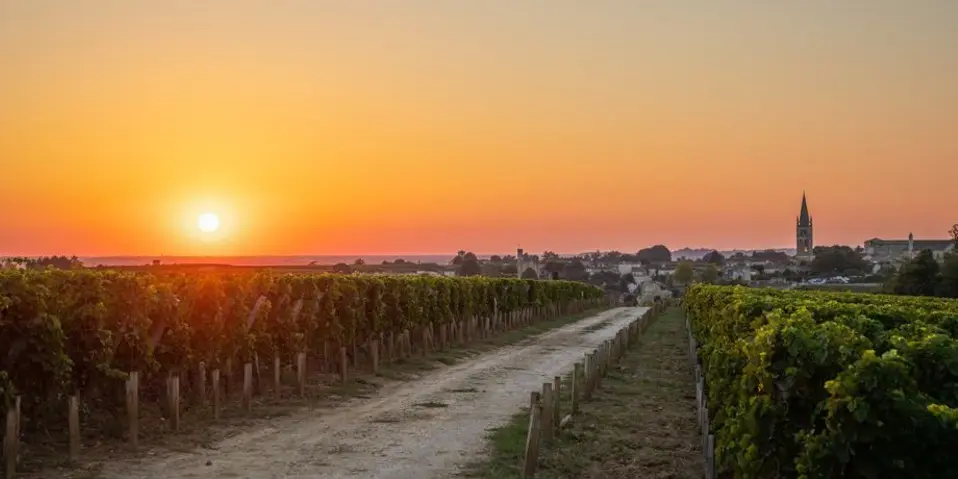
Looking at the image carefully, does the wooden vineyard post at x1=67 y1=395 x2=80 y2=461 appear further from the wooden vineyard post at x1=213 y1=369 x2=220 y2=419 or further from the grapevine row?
the wooden vineyard post at x1=213 y1=369 x2=220 y2=419

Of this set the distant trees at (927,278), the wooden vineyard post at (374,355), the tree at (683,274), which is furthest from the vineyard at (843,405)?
the tree at (683,274)

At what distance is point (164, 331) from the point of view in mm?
19156

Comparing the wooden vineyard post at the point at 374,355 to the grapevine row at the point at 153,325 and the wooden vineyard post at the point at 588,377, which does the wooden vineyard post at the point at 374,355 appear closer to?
the grapevine row at the point at 153,325

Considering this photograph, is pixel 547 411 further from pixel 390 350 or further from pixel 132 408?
pixel 390 350

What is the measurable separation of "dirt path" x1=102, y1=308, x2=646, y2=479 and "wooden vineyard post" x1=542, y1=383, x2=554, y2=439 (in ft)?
4.03

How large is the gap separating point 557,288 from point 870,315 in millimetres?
61395

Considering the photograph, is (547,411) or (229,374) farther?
(229,374)

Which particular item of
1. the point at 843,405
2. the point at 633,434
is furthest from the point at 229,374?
the point at 843,405

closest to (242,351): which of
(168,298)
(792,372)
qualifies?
(168,298)

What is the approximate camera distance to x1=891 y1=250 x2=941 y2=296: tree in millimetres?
68219

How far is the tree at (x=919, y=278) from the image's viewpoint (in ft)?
224

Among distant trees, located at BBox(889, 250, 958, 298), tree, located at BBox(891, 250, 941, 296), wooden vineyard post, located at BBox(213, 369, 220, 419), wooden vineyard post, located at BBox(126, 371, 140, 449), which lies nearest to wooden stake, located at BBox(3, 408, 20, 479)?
wooden vineyard post, located at BBox(126, 371, 140, 449)

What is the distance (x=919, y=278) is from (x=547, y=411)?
205 ft

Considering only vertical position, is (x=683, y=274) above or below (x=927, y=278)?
below
